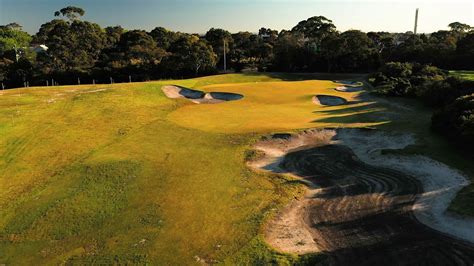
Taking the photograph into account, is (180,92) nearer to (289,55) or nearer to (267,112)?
(267,112)

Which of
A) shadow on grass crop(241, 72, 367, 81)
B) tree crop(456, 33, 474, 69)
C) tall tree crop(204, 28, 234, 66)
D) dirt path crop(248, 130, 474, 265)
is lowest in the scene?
dirt path crop(248, 130, 474, 265)

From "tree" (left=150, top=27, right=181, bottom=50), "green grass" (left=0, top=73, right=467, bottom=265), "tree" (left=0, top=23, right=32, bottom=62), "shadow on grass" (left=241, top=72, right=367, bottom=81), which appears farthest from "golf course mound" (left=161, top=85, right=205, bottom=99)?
"tree" (left=150, top=27, right=181, bottom=50)

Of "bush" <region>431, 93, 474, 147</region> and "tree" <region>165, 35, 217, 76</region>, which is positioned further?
"tree" <region>165, 35, 217, 76</region>

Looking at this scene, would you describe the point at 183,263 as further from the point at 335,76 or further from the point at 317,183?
the point at 335,76

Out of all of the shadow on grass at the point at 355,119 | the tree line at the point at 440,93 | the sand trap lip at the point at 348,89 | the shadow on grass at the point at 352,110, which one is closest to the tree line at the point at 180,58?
the tree line at the point at 440,93

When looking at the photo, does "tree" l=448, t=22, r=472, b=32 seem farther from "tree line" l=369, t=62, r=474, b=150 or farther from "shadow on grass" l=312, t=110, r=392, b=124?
"shadow on grass" l=312, t=110, r=392, b=124

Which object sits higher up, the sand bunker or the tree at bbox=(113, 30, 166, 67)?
the tree at bbox=(113, 30, 166, 67)

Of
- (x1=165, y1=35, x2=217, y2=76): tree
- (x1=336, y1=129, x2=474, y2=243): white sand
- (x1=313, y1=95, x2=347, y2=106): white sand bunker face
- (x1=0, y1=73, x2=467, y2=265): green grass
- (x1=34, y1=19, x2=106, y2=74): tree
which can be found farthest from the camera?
(x1=165, y1=35, x2=217, y2=76): tree
